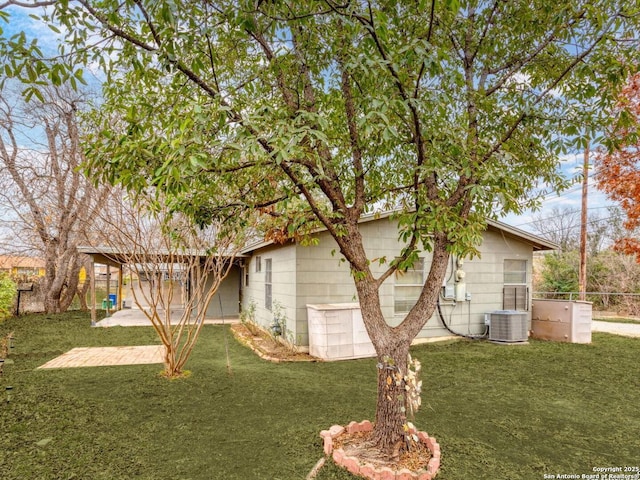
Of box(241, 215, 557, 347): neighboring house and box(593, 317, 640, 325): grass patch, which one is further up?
box(241, 215, 557, 347): neighboring house

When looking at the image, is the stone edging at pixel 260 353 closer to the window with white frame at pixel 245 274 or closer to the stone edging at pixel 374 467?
the window with white frame at pixel 245 274

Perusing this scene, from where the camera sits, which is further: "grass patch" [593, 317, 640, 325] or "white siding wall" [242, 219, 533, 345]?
"grass patch" [593, 317, 640, 325]

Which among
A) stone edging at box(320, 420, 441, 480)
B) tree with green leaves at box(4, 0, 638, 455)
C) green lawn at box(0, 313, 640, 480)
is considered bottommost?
green lawn at box(0, 313, 640, 480)

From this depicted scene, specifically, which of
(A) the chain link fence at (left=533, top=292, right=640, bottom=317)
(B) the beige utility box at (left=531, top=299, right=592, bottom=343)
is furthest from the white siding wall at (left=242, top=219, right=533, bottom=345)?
(A) the chain link fence at (left=533, top=292, right=640, bottom=317)

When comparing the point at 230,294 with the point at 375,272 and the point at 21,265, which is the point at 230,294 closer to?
the point at 375,272

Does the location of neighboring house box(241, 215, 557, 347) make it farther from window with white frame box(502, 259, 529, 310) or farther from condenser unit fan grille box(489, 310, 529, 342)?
condenser unit fan grille box(489, 310, 529, 342)

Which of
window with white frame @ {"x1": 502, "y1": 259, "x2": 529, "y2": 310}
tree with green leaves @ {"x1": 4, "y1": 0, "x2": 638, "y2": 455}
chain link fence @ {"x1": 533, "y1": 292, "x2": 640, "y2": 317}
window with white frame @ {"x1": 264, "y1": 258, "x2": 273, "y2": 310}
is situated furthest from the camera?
chain link fence @ {"x1": 533, "y1": 292, "x2": 640, "y2": 317}

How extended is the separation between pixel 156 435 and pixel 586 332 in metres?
9.14

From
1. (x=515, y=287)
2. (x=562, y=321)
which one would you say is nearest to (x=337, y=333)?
(x=515, y=287)

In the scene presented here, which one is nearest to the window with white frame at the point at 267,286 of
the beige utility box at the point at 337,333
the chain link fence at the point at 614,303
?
the beige utility box at the point at 337,333

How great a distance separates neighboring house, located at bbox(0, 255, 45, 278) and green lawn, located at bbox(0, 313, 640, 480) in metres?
8.81

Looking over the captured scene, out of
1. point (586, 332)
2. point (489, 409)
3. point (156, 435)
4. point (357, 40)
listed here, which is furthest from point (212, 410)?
point (586, 332)

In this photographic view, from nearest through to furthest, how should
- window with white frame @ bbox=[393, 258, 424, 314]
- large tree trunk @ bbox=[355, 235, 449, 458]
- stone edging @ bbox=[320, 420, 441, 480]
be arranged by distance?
stone edging @ bbox=[320, 420, 441, 480] < large tree trunk @ bbox=[355, 235, 449, 458] < window with white frame @ bbox=[393, 258, 424, 314]

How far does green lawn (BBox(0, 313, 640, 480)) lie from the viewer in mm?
3256
